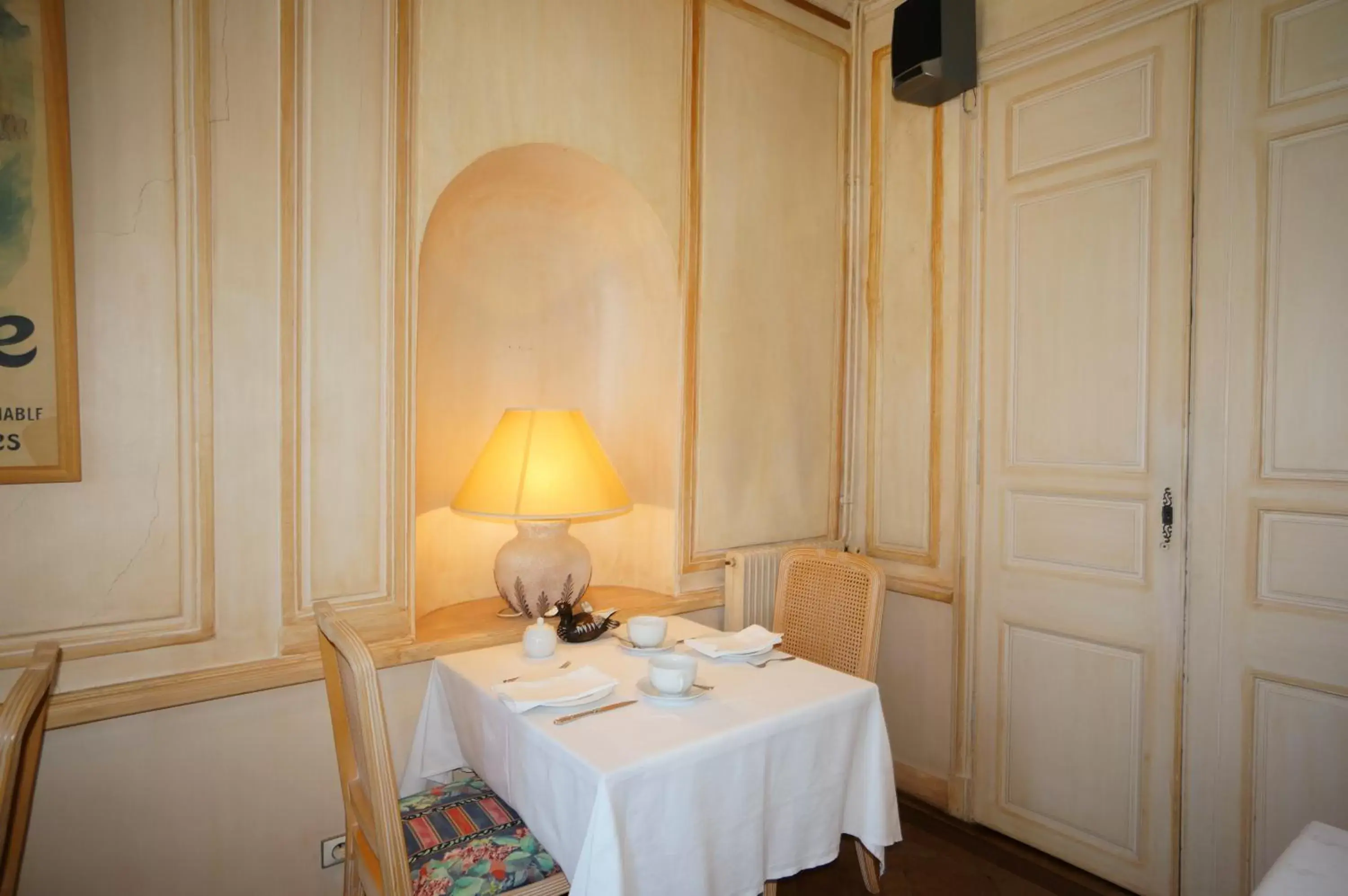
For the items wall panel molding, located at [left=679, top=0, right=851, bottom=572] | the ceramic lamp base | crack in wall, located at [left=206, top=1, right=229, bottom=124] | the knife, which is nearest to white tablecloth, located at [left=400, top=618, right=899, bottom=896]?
the knife

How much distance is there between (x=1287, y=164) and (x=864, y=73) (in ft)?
5.41

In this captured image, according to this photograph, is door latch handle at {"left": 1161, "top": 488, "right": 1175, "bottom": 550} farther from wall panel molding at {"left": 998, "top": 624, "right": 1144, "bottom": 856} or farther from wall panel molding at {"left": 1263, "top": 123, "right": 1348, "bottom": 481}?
wall panel molding at {"left": 998, "top": 624, "right": 1144, "bottom": 856}

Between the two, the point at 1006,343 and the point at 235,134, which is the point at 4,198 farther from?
the point at 1006,343

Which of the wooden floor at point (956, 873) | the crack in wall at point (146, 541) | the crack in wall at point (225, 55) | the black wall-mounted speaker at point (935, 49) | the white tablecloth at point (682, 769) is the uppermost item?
the black wall-mounted speaker at point (935, 49)

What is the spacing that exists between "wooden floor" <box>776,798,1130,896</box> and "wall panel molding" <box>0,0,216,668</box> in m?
1.90

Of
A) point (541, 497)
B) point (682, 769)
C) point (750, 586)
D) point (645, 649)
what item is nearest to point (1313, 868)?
point (682, 769)

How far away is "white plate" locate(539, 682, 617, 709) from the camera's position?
5.70 ft

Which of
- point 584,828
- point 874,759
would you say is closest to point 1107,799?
point 874,759

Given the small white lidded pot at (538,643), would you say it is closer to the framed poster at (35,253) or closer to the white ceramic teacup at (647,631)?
the white ceramic teacup at (647,631)

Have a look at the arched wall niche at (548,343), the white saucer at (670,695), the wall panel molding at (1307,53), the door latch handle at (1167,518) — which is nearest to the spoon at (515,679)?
the white saucer at (670,695)

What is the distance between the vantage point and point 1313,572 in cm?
215

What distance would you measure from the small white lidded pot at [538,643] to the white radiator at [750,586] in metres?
0.96

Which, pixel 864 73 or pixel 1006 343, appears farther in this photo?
pixel 864 73

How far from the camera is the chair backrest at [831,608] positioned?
246 centimetres
